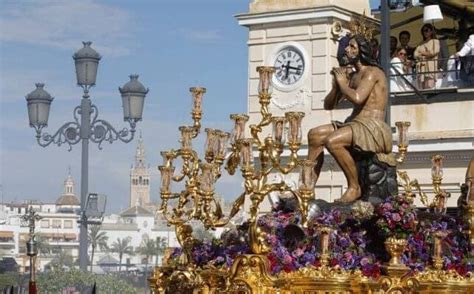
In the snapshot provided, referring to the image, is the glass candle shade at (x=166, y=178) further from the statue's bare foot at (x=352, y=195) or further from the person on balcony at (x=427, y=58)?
the person on balcony at (x=427, y=58)

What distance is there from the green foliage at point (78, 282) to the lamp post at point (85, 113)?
11.8 ft

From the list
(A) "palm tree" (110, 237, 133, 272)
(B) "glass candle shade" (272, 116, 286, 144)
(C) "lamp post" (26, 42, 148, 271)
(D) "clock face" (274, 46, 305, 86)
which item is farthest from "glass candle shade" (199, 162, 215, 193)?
(A) "palm tree" (110, 237, 133, 272)

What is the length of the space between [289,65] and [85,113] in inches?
347

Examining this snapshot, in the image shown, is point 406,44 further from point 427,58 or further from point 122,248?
point 122,248

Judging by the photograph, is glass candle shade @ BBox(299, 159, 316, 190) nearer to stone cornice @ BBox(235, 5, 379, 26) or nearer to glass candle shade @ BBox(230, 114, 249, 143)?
glass candle shade @ BBox(230, 114, 249, 143)

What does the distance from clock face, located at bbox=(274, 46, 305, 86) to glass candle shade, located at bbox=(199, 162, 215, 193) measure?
17.7 m

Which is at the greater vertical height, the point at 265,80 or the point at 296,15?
the point at 296,15

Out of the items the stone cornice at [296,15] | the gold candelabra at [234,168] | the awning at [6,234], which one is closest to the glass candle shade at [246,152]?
the gold candelabra at [234,168]

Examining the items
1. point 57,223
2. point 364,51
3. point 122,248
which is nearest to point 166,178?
point 364,51

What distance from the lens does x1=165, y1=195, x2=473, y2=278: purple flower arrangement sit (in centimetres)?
1708

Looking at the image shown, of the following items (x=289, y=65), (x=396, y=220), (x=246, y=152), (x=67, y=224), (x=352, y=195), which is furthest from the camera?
(x=67, y=224)

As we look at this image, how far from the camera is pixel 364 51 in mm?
18406

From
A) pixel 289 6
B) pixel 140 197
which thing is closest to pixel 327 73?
pixel 289 6

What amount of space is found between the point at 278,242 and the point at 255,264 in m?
0.67
